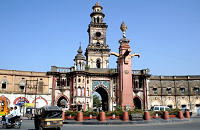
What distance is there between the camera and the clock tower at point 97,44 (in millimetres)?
49031

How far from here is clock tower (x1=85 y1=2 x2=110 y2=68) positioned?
Result: 4903 centimetres

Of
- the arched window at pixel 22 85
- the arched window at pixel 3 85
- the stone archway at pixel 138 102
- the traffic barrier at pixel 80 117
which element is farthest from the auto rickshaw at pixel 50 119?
the stone archway at pixel 138 102

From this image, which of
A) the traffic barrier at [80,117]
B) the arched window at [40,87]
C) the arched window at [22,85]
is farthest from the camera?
the arched window at [40,87]

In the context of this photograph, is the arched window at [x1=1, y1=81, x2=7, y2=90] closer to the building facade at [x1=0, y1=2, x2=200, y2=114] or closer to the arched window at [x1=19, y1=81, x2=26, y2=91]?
the building facade at [x1=0, y1=2, x2=200, y2=114]

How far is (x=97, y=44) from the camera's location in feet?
164

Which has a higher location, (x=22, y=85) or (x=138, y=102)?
(x=22, y=85)

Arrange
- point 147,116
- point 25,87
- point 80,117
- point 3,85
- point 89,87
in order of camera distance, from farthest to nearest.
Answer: point 89,87 → point 25,87 → point 3,85 → point 80,117 → point 147,116

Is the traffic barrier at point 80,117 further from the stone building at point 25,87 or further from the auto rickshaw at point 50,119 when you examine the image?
the stone building at point 25,87

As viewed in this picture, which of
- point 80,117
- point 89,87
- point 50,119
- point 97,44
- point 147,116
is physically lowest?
point 80,117

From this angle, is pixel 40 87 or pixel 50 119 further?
pixel 40 87

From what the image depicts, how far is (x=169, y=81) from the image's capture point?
4462 cm

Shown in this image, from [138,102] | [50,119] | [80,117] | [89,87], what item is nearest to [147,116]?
[80,117]

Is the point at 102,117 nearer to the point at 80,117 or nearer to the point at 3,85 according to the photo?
the point at 80,117

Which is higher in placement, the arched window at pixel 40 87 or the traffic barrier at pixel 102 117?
the arched window at pixel 40 87
